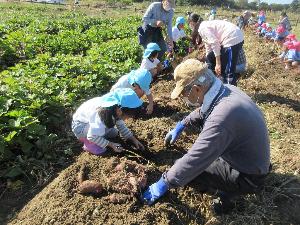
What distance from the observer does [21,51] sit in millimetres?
8734

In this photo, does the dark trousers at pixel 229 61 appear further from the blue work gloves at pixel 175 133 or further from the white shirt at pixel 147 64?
the blue work gloves at pixel 175 133

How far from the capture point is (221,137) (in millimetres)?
2910

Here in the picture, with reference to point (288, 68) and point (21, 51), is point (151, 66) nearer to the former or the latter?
point (21, 51)

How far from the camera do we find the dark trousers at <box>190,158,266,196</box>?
3.42m

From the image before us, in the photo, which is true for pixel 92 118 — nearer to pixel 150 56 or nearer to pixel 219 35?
pixel 150 56

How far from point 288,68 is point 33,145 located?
7.23 meters

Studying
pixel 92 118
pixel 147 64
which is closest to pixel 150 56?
pixel 147 64

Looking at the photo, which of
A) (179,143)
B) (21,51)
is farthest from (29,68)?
(179,143)

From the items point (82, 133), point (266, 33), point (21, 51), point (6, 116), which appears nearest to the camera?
point (82, 133)

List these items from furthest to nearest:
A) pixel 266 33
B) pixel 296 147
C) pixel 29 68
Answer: pixel 266 33
pixel 29 68
pixel 296 147

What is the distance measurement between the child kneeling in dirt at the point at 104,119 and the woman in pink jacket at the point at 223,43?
2394mm

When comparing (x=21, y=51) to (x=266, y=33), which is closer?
(x=21, y=51)

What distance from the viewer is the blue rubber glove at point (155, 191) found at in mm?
3257

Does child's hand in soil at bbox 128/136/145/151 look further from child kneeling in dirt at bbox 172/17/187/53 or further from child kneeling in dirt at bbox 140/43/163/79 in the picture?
child kneeling in dirt at bbox 172/17/187/53
